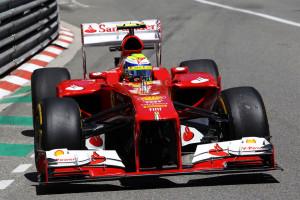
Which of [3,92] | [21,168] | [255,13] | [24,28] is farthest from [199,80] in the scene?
[255,13]

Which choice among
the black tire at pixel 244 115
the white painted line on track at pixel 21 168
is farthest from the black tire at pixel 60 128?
the black tire at pixel 244 115

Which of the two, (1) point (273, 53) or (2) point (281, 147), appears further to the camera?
(1) point (273, 53)

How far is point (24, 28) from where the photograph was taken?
19000 millimetres

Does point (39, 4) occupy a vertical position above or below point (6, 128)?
above

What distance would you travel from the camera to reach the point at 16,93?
1548 cm

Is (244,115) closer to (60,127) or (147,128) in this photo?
(147,128)

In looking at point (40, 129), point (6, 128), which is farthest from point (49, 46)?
point (40, 129)

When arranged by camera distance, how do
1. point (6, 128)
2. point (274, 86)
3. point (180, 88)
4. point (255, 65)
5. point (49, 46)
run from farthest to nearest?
point (49, 46) < point (255, 65) < point (274, 86) < point (6, 128) < point (180, 88)

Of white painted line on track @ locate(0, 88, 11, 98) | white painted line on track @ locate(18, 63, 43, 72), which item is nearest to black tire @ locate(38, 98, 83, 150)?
white painted line on track @ locate(0, 88, 11, 98)

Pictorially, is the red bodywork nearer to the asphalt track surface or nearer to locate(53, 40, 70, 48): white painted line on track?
the asphalt track surface

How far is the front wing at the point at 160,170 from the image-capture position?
8750mm

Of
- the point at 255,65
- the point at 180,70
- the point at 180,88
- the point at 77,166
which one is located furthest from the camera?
the point at 255,65

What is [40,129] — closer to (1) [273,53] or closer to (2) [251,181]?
(2) [251,181]

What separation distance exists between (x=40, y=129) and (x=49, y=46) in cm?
1206
